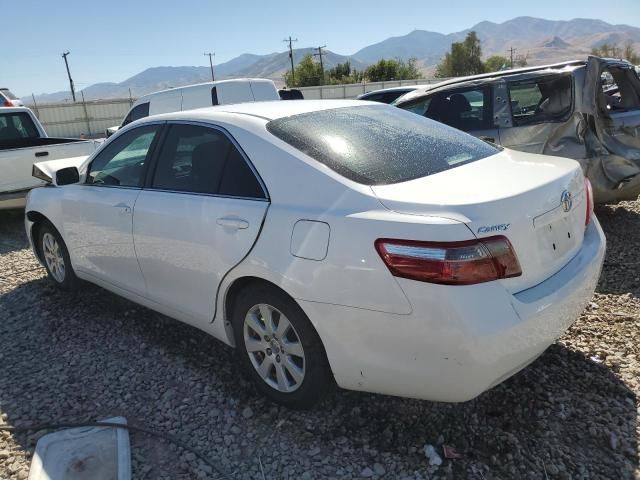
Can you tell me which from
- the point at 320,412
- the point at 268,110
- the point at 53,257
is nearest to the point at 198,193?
the point at 268,110

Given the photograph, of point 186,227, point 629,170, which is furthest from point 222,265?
point 629,170

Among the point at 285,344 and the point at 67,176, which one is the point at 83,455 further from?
the point at 67,176

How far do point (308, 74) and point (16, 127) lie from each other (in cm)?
6171

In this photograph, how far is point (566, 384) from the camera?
297 centimetres

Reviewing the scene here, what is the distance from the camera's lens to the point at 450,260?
2121 millimetres

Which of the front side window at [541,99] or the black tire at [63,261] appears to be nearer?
the black tire at [63,261]

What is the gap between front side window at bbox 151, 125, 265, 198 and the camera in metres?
2.89

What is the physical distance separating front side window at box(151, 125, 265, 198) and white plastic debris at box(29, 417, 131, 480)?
1.39m

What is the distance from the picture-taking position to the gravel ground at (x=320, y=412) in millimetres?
2486

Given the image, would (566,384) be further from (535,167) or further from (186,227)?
(186,227)

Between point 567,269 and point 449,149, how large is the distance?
35.6 inches

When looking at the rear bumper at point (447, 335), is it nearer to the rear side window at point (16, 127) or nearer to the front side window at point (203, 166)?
the front side window at point (203, 166)

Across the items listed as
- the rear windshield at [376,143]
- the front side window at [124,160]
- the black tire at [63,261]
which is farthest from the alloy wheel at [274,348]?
the black tire at [63,261]

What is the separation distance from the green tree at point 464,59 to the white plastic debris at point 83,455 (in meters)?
98.3
